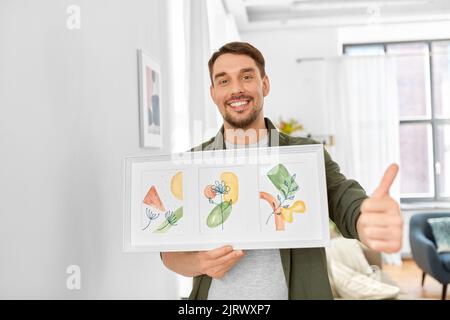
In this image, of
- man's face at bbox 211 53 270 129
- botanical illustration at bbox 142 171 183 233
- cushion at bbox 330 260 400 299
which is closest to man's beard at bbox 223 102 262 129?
man's face at bbox 211 53 270 129

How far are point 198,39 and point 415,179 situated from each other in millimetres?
420

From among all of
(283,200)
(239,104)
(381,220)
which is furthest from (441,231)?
(239,104)

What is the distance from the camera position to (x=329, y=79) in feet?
2.76

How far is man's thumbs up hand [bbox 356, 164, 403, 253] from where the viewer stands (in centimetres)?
71

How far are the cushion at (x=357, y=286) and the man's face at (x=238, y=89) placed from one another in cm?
28

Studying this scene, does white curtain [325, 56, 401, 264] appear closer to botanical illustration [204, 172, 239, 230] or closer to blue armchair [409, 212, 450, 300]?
blue armchair [409, 212, 450, 300]

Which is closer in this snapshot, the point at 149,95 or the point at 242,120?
the point at 242,120

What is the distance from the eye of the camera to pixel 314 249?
2.59 feet

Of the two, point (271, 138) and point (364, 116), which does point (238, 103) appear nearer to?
point (271, 138)

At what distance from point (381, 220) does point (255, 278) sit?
8.4 inches

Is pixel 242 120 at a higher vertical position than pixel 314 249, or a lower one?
higher

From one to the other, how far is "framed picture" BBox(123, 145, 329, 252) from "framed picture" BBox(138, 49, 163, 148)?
0.38 feet
